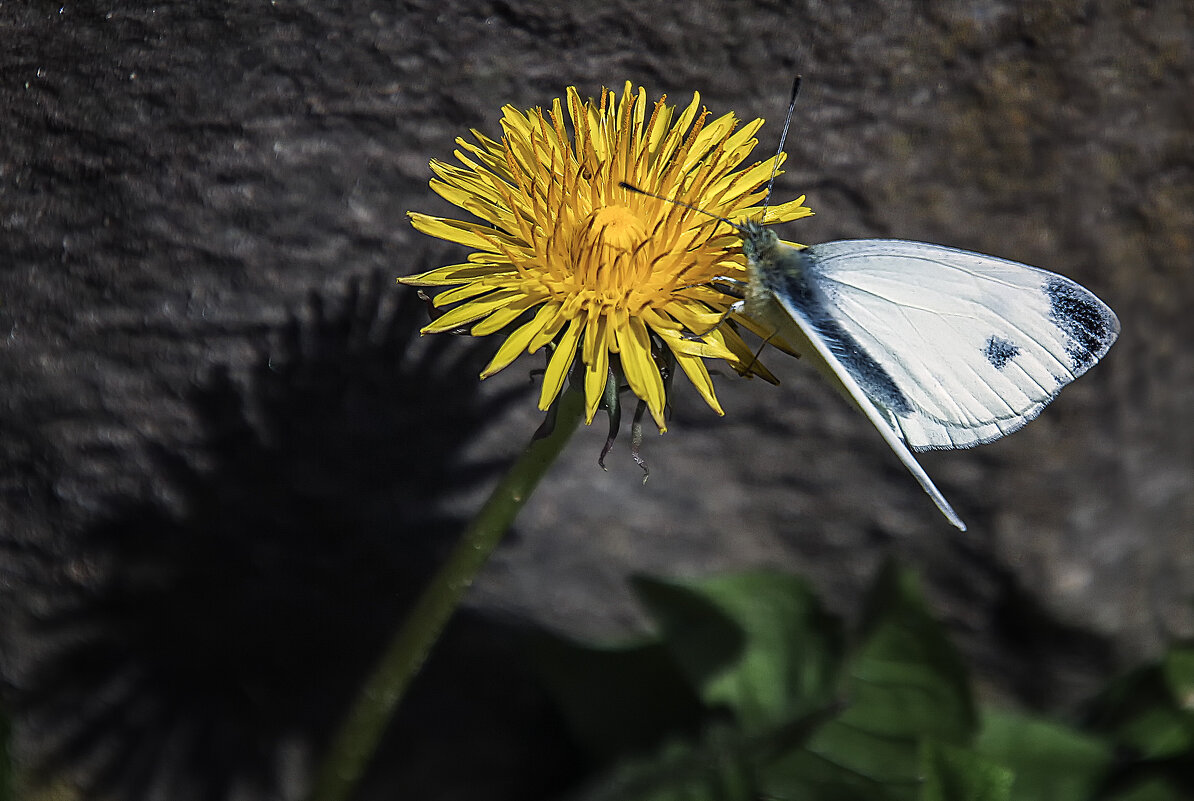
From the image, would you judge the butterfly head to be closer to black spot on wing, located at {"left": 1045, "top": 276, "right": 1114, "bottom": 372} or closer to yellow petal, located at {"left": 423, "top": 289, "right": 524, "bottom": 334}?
yellow petal, located at {"left": 423, "top": 289, "right": 524, "bottom": 334}

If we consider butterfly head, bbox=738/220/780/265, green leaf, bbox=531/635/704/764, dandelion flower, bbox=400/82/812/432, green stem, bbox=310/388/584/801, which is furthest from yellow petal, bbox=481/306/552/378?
green leaf, bbox=531/635/704/764

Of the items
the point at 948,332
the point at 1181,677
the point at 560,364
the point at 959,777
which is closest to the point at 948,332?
the point at 948,332

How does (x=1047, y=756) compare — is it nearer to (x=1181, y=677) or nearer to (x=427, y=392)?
(x=1181, y=677)

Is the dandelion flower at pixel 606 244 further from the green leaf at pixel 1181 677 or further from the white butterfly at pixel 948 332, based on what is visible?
the green leaf at pixel 1181 677

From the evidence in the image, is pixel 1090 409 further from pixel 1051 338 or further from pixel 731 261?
pixel 731 261

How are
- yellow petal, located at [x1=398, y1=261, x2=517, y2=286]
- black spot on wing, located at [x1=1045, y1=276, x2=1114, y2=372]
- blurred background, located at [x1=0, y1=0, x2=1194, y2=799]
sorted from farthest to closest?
blurred background, located at [x1=0, y1=0, x2=1194, y2=799]
black spot on wing, located at [x1=1045, y1=276, x2=1114, y2=372]
yellow petal, located at [x1=398, y1=261, x2=517, y2=286]

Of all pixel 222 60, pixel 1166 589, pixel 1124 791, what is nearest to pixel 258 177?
pixel 222 60
